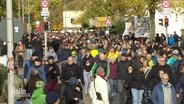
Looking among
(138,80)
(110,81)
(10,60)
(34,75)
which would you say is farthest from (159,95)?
(110,81)

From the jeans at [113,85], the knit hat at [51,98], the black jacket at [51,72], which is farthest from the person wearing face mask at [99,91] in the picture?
the jeans at [113,85]

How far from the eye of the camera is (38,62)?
16234mm

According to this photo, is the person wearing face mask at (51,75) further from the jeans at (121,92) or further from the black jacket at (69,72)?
the jeans at (121,92)

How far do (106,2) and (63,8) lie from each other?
8908 centimetres

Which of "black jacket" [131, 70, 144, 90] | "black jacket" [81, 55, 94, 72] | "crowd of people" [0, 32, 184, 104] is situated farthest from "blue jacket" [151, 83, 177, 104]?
"black jacket" [81, 55, 94, 72]

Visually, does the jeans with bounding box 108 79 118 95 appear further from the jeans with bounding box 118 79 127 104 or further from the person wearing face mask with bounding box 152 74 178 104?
the person wearing face mask with bounding box 152 74 178 104

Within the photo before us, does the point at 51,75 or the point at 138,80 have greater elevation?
the point at 51,75

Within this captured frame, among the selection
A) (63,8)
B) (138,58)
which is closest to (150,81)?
(138,58)

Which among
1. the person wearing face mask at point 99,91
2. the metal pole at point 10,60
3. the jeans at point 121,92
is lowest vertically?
the jeans at point 121,92

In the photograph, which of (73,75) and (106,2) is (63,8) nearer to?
(106,2)

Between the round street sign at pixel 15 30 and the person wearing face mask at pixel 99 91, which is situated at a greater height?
the round street sign at pixel 15 30

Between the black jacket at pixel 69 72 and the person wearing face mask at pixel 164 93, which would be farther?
the black jacket at pixel 69 72

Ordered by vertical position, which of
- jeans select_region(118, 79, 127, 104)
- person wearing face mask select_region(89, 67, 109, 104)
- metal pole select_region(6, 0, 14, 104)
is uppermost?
metal pole select_region(6, 0, 14, 104)

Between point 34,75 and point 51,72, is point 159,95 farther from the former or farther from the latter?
point 51,72
